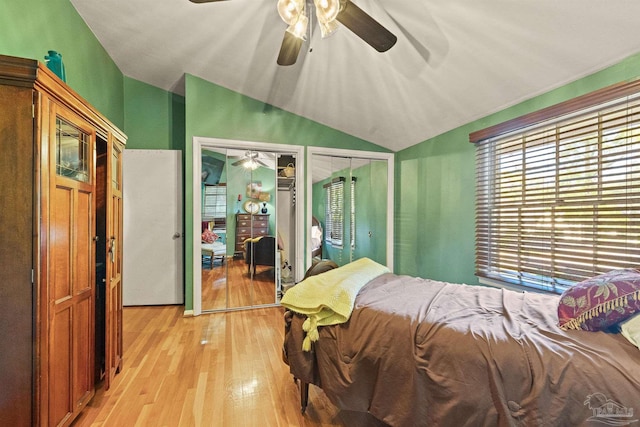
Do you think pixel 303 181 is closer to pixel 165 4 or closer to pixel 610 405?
pixel 165 4

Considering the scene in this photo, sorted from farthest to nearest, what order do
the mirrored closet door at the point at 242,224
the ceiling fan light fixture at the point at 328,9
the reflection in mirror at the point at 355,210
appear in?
1. the reflection in mirror at the point at 355,210
2. the mirrored closet door at the point at 242,224
3. the ceiling fan light fixture at the point at 328,9

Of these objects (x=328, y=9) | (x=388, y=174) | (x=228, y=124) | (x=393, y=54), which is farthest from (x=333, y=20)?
(x=388, y=174)

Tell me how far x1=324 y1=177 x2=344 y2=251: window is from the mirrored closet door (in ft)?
2.23

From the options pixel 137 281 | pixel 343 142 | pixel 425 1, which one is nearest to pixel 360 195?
pixel 343 142

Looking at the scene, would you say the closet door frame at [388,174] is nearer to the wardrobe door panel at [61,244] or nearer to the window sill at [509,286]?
the window sill at [509,286]

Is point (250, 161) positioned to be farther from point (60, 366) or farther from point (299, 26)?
point (60, 366)

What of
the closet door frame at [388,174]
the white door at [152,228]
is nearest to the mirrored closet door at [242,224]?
the closet door frame at [388,174]

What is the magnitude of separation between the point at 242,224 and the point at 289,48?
2290mm

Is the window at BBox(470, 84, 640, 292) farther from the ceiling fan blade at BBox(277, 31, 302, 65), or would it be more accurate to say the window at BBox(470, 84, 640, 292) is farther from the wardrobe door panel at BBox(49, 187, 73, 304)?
the wardrobe door panel at BBox(49, 187, 73, 304)

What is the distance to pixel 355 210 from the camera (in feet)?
13.9

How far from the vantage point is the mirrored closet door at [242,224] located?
3455mm

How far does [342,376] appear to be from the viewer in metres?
1.43

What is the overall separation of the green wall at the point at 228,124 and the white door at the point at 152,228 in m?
0.49

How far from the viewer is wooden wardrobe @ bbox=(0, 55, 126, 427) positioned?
3.72ft
